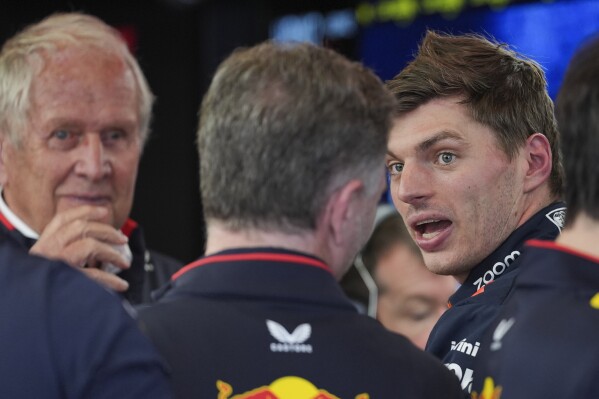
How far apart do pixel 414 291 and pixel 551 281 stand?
2143 millimetres

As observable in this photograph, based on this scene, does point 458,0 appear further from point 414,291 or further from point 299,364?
point 299,364

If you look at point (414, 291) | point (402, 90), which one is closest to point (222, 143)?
point (402, 90)

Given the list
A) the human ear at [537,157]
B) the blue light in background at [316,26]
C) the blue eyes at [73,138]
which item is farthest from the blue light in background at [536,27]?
the human ear at [537,157]

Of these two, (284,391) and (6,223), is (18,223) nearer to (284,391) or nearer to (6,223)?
(6,223)

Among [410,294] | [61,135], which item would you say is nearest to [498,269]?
[61,135]

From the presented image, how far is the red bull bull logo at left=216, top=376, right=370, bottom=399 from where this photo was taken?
4.37 feet

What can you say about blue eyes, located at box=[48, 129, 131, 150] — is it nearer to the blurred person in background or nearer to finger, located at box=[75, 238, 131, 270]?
finger, located at box=[75, 238, 131, 270]

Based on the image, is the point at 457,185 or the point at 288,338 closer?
Result: the point at 288,338

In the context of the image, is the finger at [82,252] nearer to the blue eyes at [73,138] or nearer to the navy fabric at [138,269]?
Answer: the navy fabric at [138,269]

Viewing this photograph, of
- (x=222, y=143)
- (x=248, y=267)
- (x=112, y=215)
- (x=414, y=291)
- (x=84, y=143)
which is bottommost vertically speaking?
(x=414, y=291)

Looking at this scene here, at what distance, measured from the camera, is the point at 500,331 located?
1439 millimetres

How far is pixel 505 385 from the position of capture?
4.31 feet

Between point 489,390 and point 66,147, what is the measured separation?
4.35 feet

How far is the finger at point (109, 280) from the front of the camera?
217 centimetres
